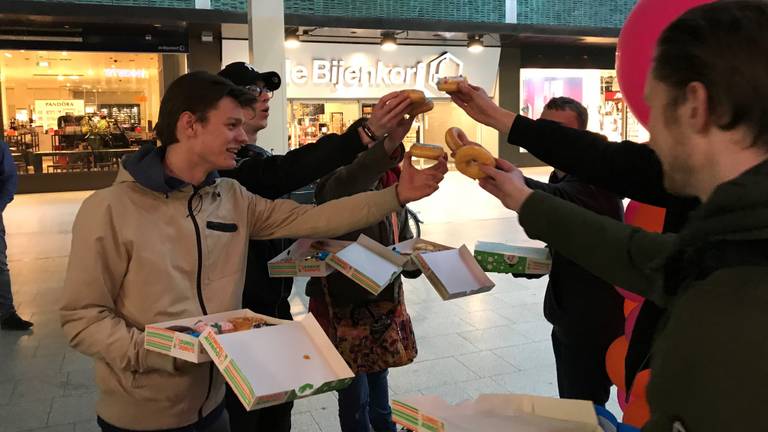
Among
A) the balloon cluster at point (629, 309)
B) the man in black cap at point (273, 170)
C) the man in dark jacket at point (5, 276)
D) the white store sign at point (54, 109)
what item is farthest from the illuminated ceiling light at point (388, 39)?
the balloon cluster at point (629, 309)

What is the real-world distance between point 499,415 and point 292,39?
1261cm

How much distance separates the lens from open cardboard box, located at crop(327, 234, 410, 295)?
6.27ft

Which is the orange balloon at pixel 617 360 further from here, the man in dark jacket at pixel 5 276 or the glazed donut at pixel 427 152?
the man in dark jacket at pixel 5 276

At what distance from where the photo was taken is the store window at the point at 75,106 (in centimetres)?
1317

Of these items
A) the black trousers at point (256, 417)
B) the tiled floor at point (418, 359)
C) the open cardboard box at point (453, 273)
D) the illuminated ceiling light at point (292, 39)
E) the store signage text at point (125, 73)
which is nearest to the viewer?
the open cardboard box at point (453, 273)

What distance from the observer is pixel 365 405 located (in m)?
2.99

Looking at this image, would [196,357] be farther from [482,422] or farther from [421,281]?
[421,281]

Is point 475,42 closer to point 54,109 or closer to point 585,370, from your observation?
point 54,109

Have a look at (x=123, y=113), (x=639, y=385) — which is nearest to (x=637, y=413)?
(x=639, y=385)

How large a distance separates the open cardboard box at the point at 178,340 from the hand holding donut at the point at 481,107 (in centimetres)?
91

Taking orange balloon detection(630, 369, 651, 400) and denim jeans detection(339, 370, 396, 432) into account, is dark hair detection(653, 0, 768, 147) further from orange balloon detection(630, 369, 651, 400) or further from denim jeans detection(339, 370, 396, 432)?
denim jeans detection(339, 370, 396, 432)

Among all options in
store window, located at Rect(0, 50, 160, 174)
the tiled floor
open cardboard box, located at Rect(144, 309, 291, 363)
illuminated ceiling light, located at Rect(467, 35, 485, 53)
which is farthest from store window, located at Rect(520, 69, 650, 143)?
open cardboard box, located at Rect(144, 309, 291, 363)

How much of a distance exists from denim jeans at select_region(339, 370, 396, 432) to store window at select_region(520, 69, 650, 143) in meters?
13.6

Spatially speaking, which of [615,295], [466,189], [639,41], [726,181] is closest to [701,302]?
[726,181]
